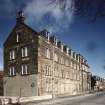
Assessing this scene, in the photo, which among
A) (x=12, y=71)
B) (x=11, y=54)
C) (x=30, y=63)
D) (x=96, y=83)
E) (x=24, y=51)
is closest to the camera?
(x=30, y=63)

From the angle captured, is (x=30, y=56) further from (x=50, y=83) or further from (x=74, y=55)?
(x=74, y=55)

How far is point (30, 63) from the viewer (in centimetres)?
4994

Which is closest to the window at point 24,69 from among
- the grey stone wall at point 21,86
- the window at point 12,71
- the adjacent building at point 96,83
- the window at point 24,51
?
the grey stone wall at point 21,86

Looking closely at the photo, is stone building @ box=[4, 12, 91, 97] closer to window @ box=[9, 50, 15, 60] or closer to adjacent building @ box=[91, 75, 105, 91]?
window @ box=[9, 50, 15, 60]

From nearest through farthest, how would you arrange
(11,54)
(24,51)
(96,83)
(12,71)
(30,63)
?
(30,63) → (24,51) → (12,71) → (11,54) → (96,83)

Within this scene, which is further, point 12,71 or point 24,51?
point 12,71

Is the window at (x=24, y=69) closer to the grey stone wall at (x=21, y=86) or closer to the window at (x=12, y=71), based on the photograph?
the grey stone wall at (x=21, y=86)

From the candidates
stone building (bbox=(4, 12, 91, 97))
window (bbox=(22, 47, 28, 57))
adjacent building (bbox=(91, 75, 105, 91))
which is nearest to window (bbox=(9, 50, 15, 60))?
stone building (bbox=(4, 12, 91, 97))

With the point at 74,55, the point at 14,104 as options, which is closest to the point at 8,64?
the point at 14,104

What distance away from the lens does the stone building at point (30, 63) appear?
49062mm

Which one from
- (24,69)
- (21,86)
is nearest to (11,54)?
(24,69)

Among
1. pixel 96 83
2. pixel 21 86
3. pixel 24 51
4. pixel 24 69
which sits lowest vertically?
pixel 96 83

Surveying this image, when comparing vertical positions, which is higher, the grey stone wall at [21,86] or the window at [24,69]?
the window at [24,69]

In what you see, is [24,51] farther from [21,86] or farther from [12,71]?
[21,86]
